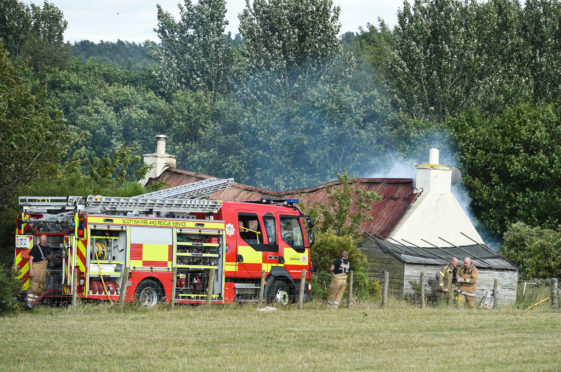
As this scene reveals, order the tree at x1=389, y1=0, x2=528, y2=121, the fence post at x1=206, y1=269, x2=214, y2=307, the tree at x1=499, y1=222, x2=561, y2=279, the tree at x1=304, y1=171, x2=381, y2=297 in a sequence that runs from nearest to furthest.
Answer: the fence post at x1=206, y1=269, x2=214, y2=307
the tree at x1=304, y1=171, x2=381, y2=297
the tree at x1=499, y1=222, x2=561, y2=279
the tree at x1=389, y1=0, x2=528, y2=121

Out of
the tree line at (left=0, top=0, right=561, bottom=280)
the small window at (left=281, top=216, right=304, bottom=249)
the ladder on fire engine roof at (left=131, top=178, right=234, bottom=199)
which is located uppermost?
the tree line at (left=0, top=0, right=561, bottom=280)

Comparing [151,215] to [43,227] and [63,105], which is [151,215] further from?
[63,105]

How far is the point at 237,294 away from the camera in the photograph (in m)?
22.2

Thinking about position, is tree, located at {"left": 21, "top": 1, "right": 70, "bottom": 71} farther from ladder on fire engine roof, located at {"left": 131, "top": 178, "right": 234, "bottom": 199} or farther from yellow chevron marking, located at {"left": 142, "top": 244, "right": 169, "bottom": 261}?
yellow chevron marking, located at {"left": 142, "top": 244, "right": 169, "bottom": 261}

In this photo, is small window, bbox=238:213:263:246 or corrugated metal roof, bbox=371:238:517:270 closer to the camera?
small window, bbox=238:213:263:246

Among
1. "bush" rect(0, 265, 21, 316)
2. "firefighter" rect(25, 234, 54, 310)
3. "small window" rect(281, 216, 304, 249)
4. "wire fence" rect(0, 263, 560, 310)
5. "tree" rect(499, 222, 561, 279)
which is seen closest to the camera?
"bush" rect(0, 265, 21, 316)

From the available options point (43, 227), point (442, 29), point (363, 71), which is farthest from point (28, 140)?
point (363, 71)

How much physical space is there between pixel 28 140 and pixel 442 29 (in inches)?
1375

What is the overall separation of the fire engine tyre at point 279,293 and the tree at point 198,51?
A: 52517 millimetres

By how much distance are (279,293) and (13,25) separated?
65.2 meters

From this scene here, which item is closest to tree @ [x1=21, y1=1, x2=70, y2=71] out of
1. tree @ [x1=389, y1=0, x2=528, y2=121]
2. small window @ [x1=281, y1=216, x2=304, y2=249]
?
tree @ [x1=389, y1=0, x2=528, y2=121]

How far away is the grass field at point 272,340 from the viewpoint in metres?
13.0

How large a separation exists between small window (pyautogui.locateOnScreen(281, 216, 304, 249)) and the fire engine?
3 cm

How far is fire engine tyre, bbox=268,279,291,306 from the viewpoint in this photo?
2261cm
